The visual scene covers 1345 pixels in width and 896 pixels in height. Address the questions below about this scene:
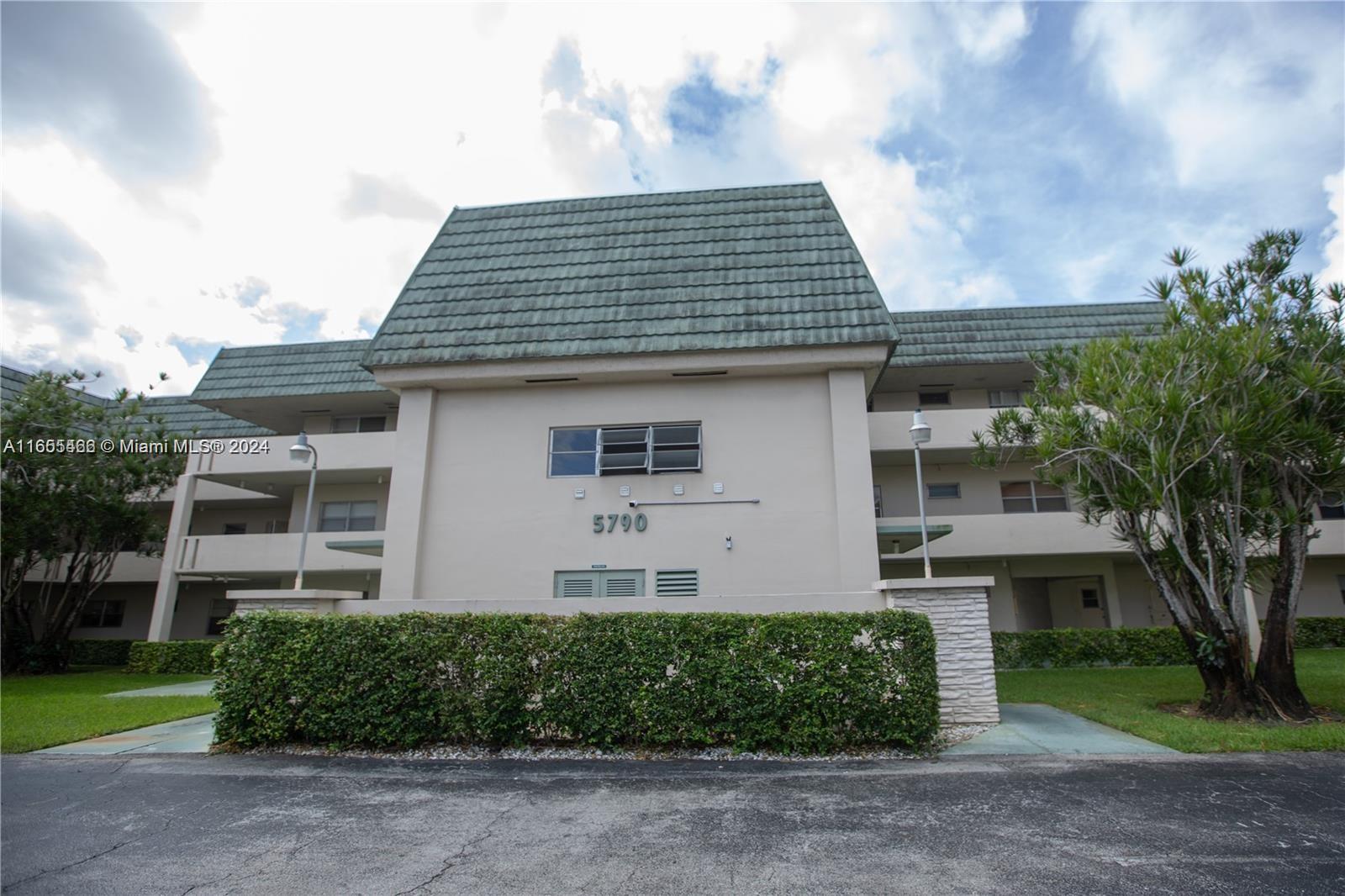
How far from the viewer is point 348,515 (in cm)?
2181

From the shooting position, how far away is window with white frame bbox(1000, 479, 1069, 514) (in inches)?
789

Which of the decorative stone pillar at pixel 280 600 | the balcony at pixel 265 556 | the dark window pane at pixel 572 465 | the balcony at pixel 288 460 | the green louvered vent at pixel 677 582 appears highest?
the balcony at pixel 288 460

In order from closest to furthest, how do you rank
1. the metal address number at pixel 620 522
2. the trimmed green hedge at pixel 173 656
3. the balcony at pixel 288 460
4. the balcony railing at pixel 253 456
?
1. the metal address number at pixel 620 522
2. the trimmed green hedge at pixel 173 656
3. the balcony at pixel 288 460
4. the balcony railing at pixel 253 456

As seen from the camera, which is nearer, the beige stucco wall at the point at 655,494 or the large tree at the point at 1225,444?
the large tree at the point at 1225,444

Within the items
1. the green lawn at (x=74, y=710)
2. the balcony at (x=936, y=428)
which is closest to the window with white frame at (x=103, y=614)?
the green lawn at (x=74, y=710)

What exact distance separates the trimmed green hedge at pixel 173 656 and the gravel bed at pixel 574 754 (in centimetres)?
1320

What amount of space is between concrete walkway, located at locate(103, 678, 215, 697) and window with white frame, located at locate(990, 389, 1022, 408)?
21.2 meters

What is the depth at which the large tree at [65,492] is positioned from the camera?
677 inches

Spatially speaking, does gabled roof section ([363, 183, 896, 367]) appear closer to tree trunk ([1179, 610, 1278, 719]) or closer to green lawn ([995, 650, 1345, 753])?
tree trunk ([1179, 610, 1278, 719])

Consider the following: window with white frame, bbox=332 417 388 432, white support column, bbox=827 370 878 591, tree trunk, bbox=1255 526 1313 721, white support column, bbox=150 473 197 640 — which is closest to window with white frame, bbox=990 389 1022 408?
white support column, bbox=827 370 878 591

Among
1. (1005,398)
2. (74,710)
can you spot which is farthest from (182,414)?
(1005,398)

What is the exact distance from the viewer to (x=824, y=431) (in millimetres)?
12867

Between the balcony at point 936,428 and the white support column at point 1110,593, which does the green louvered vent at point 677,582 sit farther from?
the white support column at point 1110,593

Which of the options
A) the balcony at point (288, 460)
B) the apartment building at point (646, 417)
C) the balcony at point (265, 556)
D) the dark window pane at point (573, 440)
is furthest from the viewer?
the balcony at point (288, 460)
